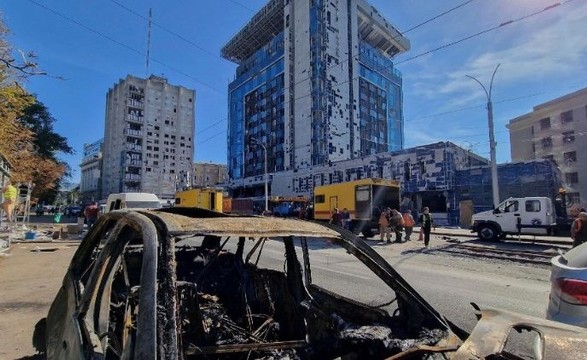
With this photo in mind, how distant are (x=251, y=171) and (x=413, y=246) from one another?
2618 inches

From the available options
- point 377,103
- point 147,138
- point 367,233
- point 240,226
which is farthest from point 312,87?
point 240,226

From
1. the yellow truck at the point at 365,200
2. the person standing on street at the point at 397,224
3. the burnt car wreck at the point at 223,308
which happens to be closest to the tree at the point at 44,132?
the yellow truck at the point at 365,200

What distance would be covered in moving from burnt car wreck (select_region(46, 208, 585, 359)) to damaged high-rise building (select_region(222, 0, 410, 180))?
191ft

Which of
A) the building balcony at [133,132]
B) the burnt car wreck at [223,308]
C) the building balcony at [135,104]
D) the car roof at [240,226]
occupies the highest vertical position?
the building balcony at [135,104]

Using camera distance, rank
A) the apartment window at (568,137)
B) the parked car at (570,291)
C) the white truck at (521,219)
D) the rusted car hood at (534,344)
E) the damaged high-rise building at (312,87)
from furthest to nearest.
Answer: the damaged high-rise building at (312,87), the apartment window at (568,137), the white truck at (521,219), the parked car at (570,291), the rusted car hood at (534,344)

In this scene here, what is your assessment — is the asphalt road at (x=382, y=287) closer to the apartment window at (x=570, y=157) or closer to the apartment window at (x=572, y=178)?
the apartment window at (x=572, y=178)

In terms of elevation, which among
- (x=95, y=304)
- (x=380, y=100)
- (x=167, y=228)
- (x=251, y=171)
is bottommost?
(x=95, y=304)

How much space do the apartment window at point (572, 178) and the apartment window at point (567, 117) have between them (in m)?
7.12

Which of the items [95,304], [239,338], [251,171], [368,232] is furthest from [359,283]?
[251,171]

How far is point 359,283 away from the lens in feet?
25.0

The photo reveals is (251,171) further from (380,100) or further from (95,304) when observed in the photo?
(95,304)

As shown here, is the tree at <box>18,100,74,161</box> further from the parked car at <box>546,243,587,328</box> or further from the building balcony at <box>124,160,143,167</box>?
the parked car at <box>546,243,587,328</box>

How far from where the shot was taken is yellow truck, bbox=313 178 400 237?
19964 mm

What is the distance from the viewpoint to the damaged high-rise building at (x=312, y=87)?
6544 cm
